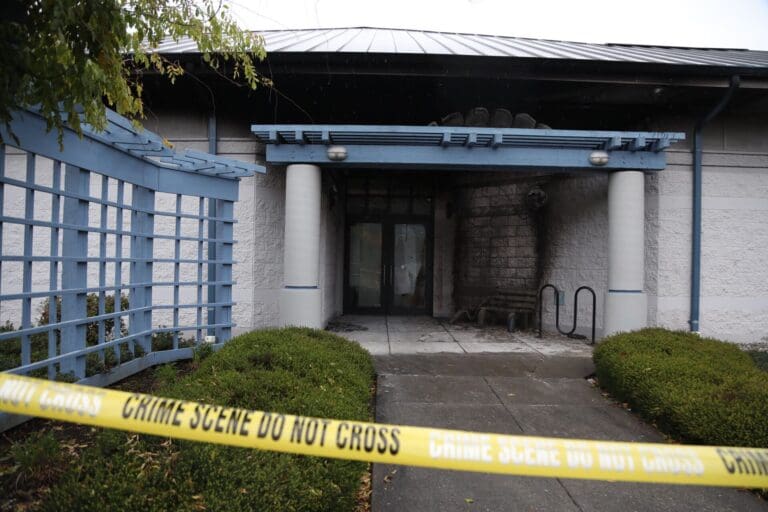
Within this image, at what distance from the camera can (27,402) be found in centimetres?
149

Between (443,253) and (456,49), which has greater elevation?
(456,49)

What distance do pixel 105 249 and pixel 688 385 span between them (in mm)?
5508

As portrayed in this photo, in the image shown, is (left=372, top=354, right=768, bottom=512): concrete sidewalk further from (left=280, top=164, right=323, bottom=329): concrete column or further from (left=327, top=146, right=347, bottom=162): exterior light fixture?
(left=327, top=146, right=347, bottom=162): exterior light fixture

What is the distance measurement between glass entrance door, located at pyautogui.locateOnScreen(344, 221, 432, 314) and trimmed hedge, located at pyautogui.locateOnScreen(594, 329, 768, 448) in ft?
18.8

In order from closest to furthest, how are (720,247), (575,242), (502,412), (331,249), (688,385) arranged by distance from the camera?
(688,385) → (502,412) → (720,247) → (575,242) → (331,249)

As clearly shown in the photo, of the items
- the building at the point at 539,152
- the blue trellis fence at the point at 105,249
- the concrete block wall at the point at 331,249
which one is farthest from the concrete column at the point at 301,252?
the concrete block wall at the point at 331,249

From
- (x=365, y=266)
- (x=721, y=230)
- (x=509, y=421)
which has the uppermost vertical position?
(x=721, y=230)

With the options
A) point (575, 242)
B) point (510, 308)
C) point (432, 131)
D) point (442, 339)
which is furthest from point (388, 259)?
point (432, 131)

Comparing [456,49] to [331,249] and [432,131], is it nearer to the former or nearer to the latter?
[432,131]

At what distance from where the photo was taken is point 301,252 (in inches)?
250

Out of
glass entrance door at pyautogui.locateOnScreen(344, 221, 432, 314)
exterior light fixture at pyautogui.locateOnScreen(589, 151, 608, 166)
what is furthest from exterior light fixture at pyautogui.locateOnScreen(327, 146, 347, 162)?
glass entrance door at pyautogui.locateOnScreen(344, 221, 432, 314)

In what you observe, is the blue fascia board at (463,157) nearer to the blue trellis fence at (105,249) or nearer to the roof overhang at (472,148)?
the roof overhang at (472,148)

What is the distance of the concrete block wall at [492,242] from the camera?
8883 millimetres

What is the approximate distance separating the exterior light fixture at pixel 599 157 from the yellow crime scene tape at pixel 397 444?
568 centimetres
